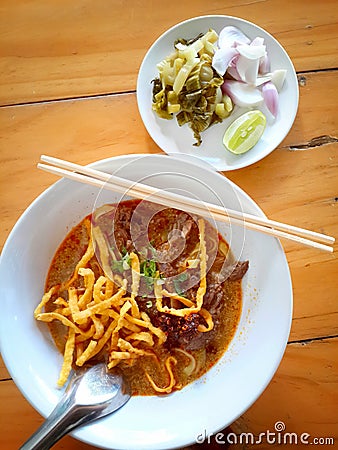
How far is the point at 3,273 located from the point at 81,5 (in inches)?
31.4

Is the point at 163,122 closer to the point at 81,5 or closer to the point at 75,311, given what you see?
the point at 81,5

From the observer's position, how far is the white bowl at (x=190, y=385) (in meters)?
1.43

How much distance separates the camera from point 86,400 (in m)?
1.44

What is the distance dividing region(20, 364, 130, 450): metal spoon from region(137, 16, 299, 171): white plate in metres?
0.62

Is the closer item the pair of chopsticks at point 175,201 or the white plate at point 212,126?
the pair of chopsticks at point 175,201

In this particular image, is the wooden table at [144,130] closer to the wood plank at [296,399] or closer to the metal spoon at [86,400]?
the wood plank at [296,399]

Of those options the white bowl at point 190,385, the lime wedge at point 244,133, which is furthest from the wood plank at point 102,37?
the white bowl at point 190,385

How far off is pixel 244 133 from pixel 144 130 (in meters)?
0.28

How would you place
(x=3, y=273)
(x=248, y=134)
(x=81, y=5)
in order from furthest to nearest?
(x=81, y=5) → (x=248, y=134) → (x=3, y=273)

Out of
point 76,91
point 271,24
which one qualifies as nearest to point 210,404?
point 76,91

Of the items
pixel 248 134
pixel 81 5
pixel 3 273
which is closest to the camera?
pixel 3 273

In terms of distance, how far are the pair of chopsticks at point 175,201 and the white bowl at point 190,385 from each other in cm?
3

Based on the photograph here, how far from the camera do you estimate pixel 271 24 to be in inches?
66.5

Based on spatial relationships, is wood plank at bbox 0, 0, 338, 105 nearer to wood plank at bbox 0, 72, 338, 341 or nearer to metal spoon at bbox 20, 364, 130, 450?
wood plank at bbox 0, 72, 338, 341
